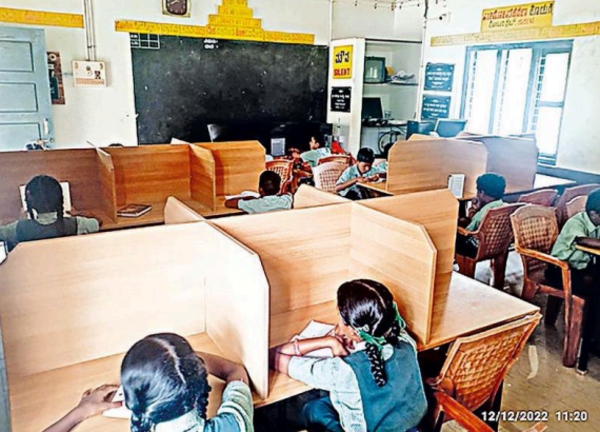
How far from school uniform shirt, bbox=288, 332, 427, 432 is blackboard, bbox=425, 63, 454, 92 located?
18.2ft

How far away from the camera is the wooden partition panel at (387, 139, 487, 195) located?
423 cm

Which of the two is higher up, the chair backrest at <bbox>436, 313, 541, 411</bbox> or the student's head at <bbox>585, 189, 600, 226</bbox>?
the student's head at <bbox>585, 189, 600, 226</bbox>

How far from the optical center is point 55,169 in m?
3.29

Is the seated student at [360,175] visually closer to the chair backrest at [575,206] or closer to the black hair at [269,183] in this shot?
the black hair at [269,183]

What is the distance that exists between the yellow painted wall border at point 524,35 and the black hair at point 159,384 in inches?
201

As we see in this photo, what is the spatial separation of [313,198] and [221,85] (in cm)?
433

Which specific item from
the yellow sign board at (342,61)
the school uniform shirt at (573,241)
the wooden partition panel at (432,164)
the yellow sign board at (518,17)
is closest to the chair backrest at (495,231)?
the school uniform shirt at (573,241)

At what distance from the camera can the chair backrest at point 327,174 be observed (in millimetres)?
4891

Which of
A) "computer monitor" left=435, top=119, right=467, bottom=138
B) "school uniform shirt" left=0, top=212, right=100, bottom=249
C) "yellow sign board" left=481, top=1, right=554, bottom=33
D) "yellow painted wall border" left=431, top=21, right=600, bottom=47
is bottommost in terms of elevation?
"school uniform shirt" left=0, top=212, right=100, bottom=249

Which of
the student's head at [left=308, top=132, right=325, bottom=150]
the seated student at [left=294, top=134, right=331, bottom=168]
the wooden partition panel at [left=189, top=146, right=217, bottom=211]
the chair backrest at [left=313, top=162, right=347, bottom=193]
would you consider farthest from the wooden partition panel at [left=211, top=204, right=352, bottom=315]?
the student's head at [left=308, top=132, right=325, bottom=150]

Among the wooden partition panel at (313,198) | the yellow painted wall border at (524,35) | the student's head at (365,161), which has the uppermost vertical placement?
the yellow painted wall border at (524,35)

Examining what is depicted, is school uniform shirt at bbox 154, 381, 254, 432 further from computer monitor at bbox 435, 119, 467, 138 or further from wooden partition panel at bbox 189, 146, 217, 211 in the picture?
computer monitor at bbox 435, 119, 467, 138

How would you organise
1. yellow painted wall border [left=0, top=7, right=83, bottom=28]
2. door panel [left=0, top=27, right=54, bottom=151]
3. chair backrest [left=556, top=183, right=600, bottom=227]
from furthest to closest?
yellow painted wall border [left=0, top=7, right=83, bottom=28]
door panel [left=0, top=27, right=54, bottom=151]
chair backrest [left=556, top=183, right=600, bottom=227]

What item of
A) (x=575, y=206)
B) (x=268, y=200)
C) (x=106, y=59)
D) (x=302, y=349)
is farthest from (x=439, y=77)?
(x=302, y=349)
